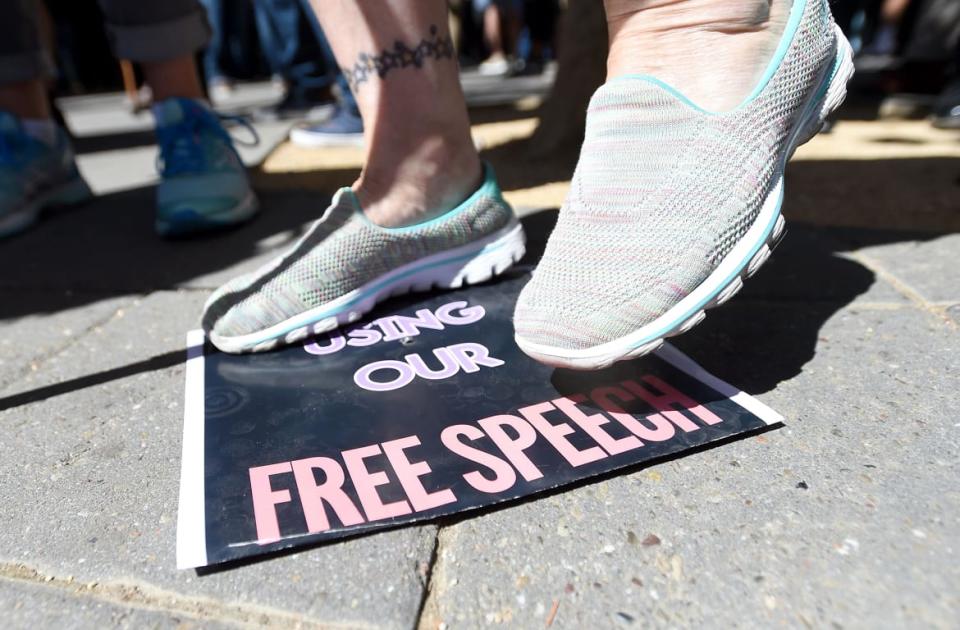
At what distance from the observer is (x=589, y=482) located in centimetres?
63

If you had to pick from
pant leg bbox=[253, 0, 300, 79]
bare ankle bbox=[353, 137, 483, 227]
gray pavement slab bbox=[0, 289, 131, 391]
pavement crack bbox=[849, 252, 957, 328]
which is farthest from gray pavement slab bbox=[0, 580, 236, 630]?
pant leg bbox=[253, 0, 300, 79]

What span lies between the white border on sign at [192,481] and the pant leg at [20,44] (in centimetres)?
123

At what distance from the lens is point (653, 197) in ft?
2.48

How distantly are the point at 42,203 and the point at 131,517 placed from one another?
141 cm

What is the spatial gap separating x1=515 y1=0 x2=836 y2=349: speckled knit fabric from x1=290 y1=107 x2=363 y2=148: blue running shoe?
1.73 m

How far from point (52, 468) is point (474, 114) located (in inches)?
105

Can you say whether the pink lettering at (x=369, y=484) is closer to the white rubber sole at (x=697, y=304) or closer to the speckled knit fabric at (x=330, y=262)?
the white rubber sole at (x=697, y=304)

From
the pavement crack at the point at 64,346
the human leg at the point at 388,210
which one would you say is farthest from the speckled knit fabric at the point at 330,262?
the pavement crack at the point at 64,346

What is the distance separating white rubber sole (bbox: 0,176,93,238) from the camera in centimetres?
155

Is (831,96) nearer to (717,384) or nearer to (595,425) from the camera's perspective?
(717,384)

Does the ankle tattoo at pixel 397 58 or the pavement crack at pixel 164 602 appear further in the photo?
the ankle tattoo at pixel 397 58

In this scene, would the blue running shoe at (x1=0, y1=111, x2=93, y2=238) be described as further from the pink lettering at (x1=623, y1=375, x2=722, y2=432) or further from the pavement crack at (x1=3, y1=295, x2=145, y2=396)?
the pink lettering at (x1=623, y1=375, x2=722, y2=432)

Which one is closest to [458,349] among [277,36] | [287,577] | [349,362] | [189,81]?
[349,362]

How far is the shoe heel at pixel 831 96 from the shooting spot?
2.78 ft
